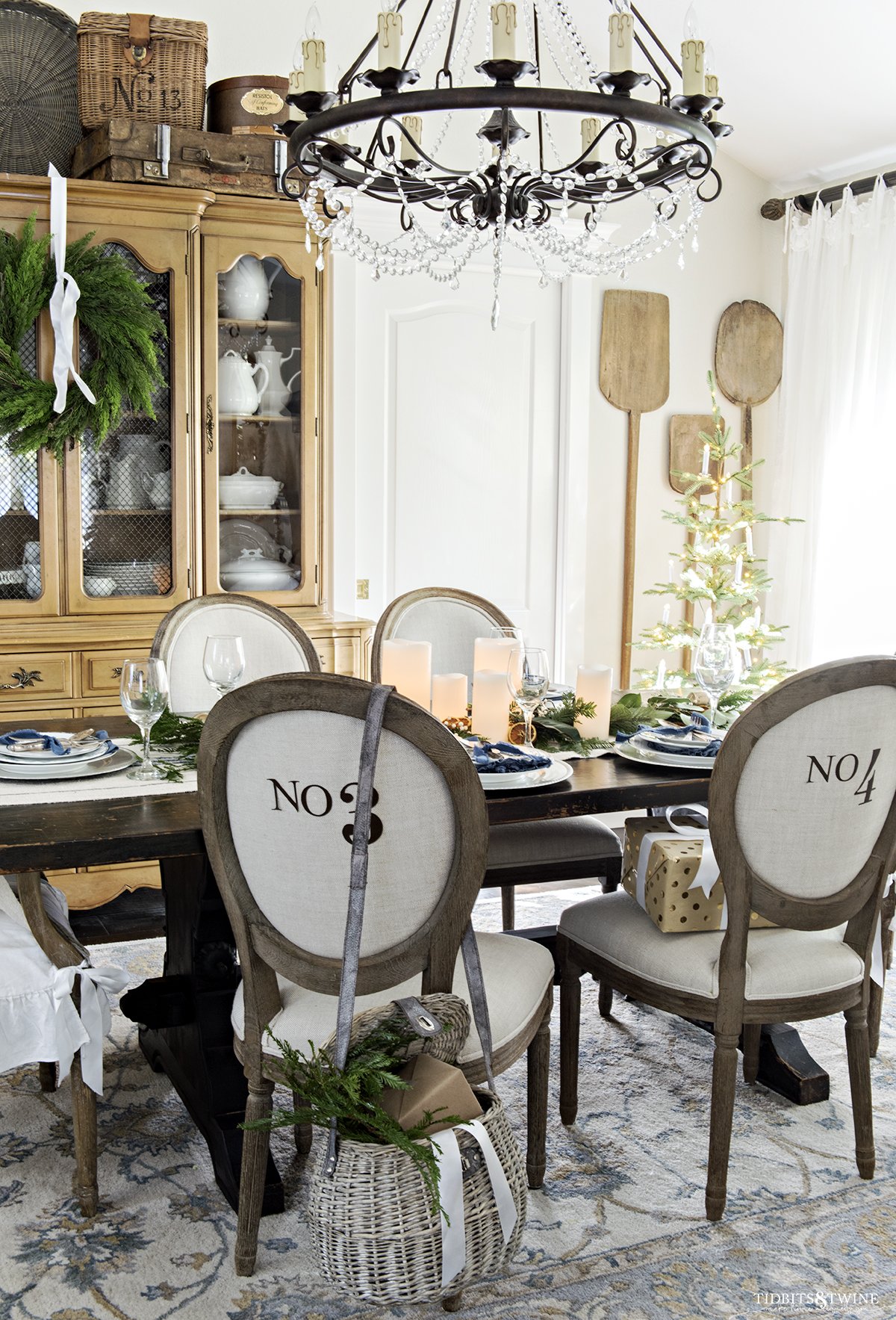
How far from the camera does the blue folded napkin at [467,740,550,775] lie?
2.08 m

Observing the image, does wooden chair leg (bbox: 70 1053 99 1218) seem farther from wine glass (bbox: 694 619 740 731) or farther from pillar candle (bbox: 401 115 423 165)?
pillar candle (bbox: 401 115 423 165)

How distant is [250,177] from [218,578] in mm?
1153

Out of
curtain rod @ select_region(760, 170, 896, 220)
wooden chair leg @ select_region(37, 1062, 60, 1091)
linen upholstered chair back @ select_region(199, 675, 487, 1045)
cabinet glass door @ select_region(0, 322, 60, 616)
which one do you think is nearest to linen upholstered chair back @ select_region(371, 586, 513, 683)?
cabinet glass door @ select_region(0, 322, 60, 616)

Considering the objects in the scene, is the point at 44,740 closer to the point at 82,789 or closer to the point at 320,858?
the point at 82,789

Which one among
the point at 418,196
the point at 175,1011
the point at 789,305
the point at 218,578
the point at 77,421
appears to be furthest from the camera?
the point at 789,305

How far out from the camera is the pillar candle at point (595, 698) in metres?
2.44

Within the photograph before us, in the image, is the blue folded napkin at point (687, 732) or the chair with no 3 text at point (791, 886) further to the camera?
the blue folded napkin at point (687, 732)

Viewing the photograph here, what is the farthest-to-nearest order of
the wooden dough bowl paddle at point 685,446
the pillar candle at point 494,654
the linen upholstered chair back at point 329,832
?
the wooden dough bowl paddle at point 685,446
the pillar candle at point 494,654
the linen upholstered chair back at point 329,832

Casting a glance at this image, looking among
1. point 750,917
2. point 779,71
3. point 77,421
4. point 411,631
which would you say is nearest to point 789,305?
point 779,71

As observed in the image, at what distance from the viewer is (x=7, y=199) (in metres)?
3.31

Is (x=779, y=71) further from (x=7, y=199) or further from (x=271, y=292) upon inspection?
(x=7, y=199)

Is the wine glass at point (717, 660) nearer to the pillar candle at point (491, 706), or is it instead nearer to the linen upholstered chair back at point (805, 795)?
the pillar candle at point (491, 706)

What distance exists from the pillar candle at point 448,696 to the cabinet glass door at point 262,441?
1.45m

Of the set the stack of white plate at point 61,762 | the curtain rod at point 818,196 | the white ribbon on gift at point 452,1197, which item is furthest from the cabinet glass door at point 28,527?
the curtain rod at point 818,196
